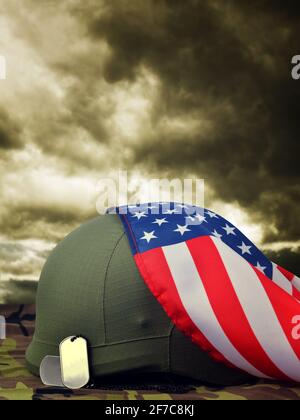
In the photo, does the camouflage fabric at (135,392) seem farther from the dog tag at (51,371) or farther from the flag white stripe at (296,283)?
the flag white stripe at (296,283)

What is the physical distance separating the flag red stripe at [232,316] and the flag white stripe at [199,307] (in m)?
0.04

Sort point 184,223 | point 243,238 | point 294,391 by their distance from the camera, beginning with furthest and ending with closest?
point 243,238, point 184,223, point 294,391

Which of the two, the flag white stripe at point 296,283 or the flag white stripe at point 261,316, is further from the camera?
the flag white stripe at point 296,283

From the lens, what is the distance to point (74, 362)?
5.17 metres

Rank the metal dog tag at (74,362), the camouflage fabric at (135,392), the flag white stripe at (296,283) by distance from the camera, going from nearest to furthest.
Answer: the camouflage fabric at (135,392) → the metal dog tag at (74,362) → the flag white stripe at (296,283)

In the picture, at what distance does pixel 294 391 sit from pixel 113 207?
2.79m

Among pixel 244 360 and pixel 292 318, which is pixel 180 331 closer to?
pixel 244 360

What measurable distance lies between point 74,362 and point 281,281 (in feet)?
7.88

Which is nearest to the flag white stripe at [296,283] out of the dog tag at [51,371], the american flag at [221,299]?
the american flag at [221,299]

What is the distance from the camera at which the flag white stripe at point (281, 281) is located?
18.8 feet

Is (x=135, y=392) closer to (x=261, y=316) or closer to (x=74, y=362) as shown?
(x=74, y=362)

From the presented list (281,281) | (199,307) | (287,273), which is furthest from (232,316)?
(287,273)

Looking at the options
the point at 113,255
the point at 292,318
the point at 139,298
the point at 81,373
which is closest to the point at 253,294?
the point at 292,318

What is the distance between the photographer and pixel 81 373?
5.12 m
